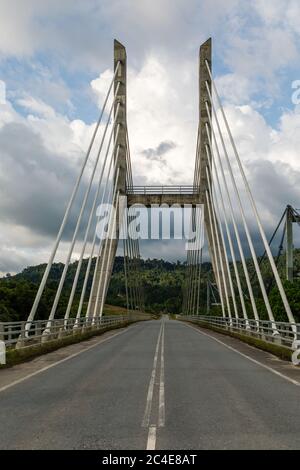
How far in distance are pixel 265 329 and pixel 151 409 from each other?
1801cm

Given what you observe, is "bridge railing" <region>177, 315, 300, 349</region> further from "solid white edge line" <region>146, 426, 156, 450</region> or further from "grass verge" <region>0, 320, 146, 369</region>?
"solid white edge line" <region>146, 426, 156, 450</region>

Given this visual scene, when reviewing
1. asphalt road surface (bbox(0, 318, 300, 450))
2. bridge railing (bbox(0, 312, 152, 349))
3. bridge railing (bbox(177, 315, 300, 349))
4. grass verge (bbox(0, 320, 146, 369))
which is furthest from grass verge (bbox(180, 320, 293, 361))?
bridge railing (bbox(0, 312, 152, 349))

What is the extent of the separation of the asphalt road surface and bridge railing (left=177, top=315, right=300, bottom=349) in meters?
4.21

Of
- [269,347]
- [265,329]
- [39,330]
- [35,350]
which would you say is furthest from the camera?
[265,329]

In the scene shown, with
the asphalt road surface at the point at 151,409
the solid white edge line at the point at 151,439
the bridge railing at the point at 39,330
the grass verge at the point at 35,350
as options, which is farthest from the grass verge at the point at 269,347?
the solid white edge line at the point at 151,439

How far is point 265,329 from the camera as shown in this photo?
26.1m

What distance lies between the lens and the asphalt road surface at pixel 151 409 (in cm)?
689

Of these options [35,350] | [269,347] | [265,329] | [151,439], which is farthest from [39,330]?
[151,439]

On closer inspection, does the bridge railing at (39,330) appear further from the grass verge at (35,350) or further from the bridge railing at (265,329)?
the bridge railing at (265,329)

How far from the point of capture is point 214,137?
37656mm

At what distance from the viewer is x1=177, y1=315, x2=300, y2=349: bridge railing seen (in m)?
19.9

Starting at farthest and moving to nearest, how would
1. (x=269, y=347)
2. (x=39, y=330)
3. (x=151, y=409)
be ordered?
(x=39, y=330) < (x=269, y=347) < (x=151, y=409)

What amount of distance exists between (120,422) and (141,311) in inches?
3512

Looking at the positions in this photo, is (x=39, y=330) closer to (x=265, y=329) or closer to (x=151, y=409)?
(x=265, y=329)
